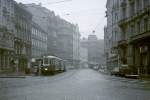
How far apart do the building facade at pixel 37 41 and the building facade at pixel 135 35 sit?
1159 inches

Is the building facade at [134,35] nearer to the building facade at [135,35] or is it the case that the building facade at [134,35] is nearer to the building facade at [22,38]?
the building facade at [135,35]

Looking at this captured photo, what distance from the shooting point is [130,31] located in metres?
54.9

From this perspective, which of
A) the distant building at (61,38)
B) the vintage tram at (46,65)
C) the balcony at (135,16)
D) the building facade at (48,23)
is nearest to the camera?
the balcony at (135,16)

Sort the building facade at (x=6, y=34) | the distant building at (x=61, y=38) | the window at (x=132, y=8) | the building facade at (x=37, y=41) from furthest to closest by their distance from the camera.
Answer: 1. the distant building at (x=61, y=38)
2. the building facade at (x=37, y=41)
3. the building facade at (x=6, y=34)
4. the window at (x=132, y=8)

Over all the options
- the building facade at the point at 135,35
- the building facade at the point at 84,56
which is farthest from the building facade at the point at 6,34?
the building facade at the point at 84,56

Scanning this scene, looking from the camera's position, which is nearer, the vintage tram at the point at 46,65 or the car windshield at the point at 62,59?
the car windshield at the point at 62,59

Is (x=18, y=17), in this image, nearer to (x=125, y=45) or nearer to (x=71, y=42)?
(x=125, y=45)

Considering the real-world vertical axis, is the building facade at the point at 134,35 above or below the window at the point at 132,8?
below

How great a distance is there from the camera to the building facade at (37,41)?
86.8 m

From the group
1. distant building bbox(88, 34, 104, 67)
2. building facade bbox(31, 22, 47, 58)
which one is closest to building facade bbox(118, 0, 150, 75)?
building facade bbox(31, 22, 47, 58)

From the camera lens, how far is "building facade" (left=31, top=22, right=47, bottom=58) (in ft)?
285

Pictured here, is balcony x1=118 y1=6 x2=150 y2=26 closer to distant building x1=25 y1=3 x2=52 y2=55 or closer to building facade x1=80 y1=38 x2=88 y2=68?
distant building x1=25 y1=3 x2=52 y2=55

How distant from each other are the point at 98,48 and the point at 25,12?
101m

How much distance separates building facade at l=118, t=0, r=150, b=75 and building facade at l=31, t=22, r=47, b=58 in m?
29.5
